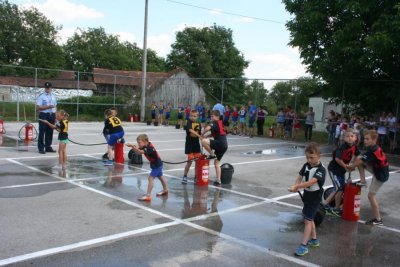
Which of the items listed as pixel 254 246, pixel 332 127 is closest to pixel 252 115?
pixel 332 127

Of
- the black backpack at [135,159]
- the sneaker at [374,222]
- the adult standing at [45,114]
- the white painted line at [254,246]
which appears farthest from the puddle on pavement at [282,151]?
the white painted line at [254,246]

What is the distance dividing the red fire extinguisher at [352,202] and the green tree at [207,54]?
56.4 m

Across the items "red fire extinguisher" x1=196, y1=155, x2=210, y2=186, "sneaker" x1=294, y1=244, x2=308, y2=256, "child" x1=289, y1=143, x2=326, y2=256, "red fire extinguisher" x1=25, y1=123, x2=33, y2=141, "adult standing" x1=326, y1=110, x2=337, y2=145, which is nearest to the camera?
"sneaker" x1=294, y1=244, x2=308, y2=256

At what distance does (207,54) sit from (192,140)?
58.2 m

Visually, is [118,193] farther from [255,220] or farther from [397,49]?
[397,49]

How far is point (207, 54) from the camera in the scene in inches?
2623

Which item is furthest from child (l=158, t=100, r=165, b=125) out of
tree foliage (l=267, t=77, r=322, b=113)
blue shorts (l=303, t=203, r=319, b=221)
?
blue shorts (l=303, t=203, r=319, b=221)

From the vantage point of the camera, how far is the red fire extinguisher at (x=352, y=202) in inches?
282

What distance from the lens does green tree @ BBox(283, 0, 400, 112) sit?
16.1 metres

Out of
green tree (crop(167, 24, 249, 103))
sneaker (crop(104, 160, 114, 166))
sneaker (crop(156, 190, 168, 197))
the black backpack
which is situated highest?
green tree (crop(167, 24, 249, 103))

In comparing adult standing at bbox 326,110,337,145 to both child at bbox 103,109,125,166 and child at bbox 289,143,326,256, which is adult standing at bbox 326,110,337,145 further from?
child at bbox 289,143,326,256

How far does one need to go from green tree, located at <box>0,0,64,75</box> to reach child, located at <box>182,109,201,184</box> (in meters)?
58.2

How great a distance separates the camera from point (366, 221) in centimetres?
724

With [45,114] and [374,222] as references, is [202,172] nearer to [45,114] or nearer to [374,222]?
[374,222]
